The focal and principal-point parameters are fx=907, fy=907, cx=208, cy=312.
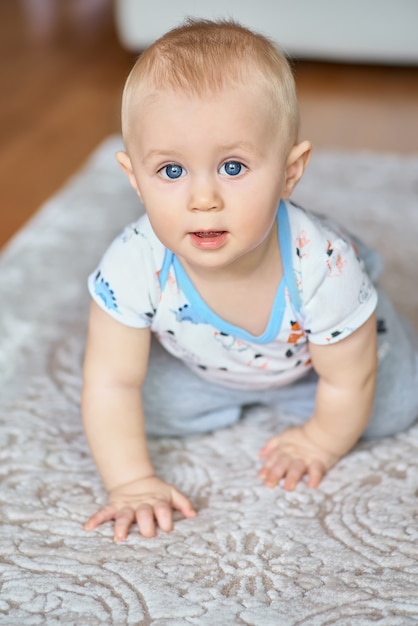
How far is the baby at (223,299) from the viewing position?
2.48 ft

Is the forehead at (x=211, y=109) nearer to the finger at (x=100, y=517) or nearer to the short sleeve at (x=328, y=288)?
the short sleeve at (x=328, y=288)

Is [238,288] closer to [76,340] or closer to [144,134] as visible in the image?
[144,134]

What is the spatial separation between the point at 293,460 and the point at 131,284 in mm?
264

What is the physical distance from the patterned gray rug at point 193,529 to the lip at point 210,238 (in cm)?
29

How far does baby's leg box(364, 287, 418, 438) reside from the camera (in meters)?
1.04

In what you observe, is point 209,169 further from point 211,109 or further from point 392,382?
point 392,382

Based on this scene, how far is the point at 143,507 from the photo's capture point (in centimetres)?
90

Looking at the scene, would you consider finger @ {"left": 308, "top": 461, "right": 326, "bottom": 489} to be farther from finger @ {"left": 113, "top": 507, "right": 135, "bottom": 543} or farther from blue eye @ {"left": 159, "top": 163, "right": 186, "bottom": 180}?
blue eye @ {"left": 159, "top": 163, "right": 186, "bottom": 180}

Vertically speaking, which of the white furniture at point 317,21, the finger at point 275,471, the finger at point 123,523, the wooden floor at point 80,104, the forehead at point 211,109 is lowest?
the wooden floor at point 80,104

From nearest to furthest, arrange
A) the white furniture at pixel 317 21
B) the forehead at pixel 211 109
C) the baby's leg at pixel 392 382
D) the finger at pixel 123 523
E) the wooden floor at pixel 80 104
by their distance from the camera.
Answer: the forehead at pixel 211 109 < the finger at pixel 123 523 < the baby's leg at pixel 392 382 < the wooden floor at pixel 80 104 < the white furniture at pixel 317 21

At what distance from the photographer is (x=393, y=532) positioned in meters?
0.88

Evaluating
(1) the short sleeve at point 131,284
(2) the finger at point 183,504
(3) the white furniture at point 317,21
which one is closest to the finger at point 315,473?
(2) the finger at point 183,504

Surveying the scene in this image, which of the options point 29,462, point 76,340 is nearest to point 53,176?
point 76,340

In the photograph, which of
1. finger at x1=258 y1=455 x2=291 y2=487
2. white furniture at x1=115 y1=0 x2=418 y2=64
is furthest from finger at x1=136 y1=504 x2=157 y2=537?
white furniture at x1=115 y1=0 x2=418 y2=64
